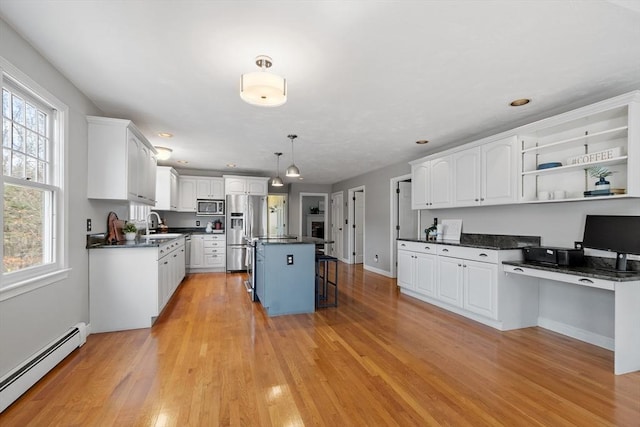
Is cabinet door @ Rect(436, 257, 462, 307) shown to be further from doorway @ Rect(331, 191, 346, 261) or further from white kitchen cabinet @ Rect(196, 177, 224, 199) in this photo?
white kitchen cabinet @ Rect(196, 177, 224, 199)

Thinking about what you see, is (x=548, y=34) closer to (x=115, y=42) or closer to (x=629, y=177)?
(x=629, y=177)

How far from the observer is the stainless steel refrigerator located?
6.88m

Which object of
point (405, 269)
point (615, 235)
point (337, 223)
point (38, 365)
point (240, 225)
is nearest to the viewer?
point (38, 365)

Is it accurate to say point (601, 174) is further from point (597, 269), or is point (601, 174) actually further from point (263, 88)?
point (263, 88)

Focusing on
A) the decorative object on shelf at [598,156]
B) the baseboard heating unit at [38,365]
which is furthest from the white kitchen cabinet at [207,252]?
the decorative object on shelf at [598,156]

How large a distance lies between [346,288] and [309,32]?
14.2ft

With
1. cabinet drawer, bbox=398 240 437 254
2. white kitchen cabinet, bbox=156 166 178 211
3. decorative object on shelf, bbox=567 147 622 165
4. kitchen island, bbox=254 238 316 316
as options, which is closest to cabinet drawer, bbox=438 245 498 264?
cabinet drawer, bbox=398 240 437 254

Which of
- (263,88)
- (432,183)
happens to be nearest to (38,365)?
(263,88)

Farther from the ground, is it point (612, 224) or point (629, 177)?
point (629, 177)

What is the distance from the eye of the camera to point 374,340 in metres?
3.04

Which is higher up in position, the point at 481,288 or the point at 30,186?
Answer: the point at 30,186

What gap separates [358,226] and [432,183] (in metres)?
3.69

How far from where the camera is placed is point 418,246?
181 inches

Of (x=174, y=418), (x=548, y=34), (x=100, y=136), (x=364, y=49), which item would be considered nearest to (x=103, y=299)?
(x=100, y=136)
